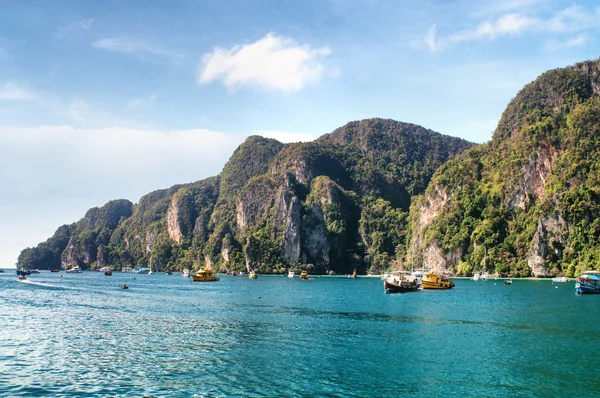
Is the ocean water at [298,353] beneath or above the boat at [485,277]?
above

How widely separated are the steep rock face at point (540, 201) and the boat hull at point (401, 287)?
61381mm

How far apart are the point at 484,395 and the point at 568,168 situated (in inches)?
5889

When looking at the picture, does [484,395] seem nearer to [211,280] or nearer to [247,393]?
[247,393]

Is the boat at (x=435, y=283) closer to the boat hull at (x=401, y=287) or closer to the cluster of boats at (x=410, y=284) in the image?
the cluster of boats at (x=410, y=284)

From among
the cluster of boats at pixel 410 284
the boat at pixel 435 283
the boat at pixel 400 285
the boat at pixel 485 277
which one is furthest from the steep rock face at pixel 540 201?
the boat at pixel 400 285

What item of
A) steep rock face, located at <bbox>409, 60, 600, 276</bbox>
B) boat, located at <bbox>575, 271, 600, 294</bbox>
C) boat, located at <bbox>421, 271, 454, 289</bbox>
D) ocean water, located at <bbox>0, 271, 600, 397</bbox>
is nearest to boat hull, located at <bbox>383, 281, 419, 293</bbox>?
boat, located at <bbox>421, 271, 454, 289</bbox>

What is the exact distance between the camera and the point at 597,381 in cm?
2781

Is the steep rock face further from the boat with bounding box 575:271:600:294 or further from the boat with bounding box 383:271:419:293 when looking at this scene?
the boat with bounding box 383:271:419:293

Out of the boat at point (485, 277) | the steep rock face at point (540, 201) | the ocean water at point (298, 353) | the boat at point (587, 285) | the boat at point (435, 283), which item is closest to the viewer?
the ocean water at point (298, 353)

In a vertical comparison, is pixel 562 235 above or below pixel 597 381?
above

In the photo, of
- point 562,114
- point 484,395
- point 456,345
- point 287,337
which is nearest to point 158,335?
point 287,337

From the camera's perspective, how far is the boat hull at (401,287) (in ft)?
308

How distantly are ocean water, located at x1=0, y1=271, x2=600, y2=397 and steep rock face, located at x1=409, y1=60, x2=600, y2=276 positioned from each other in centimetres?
9467

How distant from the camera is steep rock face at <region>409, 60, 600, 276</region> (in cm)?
14412
